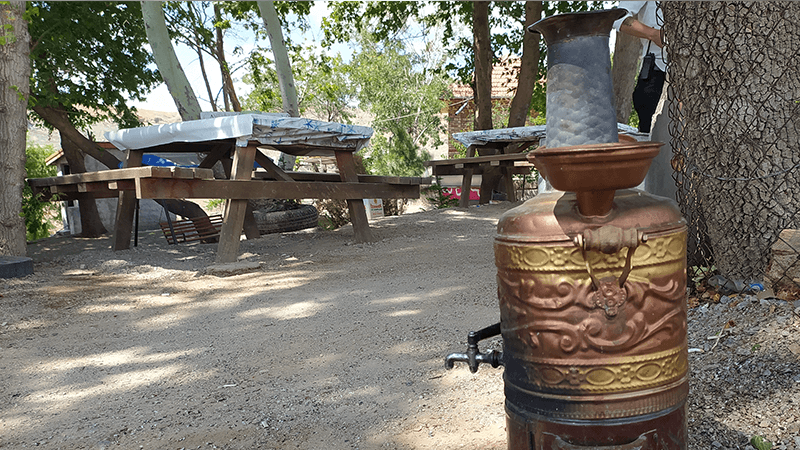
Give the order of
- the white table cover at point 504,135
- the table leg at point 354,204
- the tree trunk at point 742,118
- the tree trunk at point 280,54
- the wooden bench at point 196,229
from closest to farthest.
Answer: the tree trunk at point 742,118 < the table leg at point 354,204 < the wooden bench at point 196,229 < the white table cover at point 504,135 < the tree trunk at point 280,54

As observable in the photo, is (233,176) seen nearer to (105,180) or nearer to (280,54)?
(105,180)

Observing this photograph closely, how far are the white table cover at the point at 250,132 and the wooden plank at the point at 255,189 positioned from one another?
0.47 m

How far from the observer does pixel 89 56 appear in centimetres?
991

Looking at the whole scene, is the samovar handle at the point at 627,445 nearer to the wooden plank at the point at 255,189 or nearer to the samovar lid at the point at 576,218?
the samovar lid at the point at 576,218

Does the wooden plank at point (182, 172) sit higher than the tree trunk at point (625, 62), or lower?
lower

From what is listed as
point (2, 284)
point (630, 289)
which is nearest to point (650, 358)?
point (630, 289)

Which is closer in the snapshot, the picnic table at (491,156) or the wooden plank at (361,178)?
the wooden plank at (361,178)

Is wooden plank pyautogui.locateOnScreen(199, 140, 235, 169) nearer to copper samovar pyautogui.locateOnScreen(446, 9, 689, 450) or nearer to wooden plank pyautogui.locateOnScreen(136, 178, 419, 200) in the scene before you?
wooden plank pyautogui.locateOnScreen(136, 178, 419, 200)

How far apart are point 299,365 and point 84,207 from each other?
882 cm

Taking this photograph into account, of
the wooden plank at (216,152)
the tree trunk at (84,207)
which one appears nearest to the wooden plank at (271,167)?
the wooden plank at (216,152)

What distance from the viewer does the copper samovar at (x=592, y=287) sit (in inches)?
59.6

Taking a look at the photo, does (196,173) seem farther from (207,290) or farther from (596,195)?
(596,195)

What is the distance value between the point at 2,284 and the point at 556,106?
5.64 m

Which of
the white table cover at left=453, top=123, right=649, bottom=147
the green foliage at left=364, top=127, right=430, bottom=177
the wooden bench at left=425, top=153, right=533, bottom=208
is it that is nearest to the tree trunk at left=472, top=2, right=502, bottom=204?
the wooden bench at left=425, top=153, right=533, bottom=208
